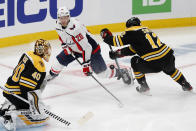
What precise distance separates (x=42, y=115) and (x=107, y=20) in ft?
14.1

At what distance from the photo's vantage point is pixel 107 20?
702cm

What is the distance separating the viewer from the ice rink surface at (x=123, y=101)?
3080 mm

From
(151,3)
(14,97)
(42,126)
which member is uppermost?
(151,3)

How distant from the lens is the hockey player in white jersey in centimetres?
367

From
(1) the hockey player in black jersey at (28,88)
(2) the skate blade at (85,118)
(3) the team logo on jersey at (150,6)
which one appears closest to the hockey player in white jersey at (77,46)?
(2) the skate blade at (85,118)

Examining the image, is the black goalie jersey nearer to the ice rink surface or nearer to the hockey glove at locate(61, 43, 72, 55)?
the ice rink surface

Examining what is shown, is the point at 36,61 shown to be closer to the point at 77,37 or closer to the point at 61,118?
the point at 61,118

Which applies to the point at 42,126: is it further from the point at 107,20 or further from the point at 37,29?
the point at 107,20

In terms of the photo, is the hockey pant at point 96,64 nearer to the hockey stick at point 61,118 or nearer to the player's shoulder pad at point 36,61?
the hockey stick at point 61,118

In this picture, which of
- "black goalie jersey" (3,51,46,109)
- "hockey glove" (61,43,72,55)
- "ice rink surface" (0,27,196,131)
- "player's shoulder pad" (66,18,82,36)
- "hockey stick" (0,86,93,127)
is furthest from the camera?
A: "hockey glove" (61,43,72,55)

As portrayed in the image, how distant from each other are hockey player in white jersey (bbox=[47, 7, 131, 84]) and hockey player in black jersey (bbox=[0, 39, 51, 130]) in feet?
2.41

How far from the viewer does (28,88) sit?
2.85 m

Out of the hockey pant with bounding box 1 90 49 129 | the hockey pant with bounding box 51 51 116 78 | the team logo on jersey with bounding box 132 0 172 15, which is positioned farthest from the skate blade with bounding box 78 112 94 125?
A: the team logo on jersey with bounding box 132 0 172 15

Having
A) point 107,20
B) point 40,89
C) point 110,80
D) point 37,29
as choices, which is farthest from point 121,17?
point 40,89
